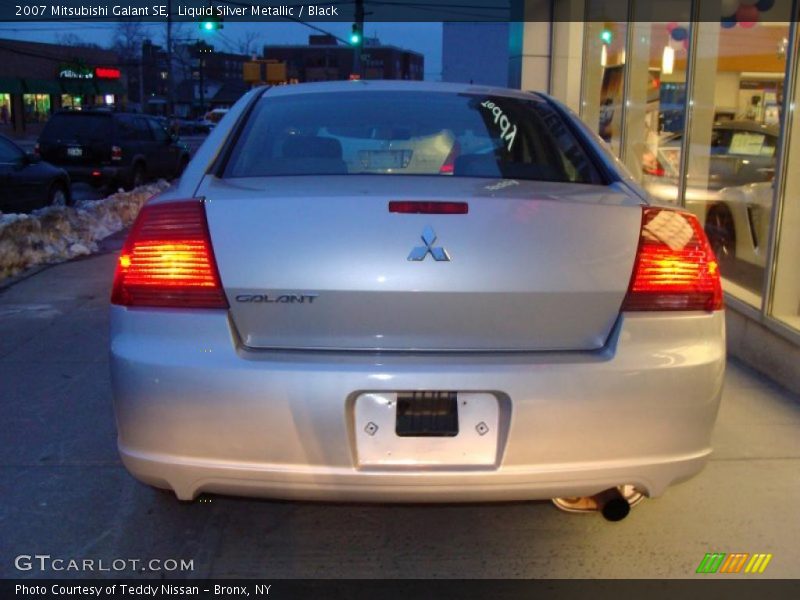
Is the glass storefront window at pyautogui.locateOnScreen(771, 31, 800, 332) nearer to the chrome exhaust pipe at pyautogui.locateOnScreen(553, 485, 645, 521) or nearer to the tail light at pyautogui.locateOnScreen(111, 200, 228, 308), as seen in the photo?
the chrome exhaust pipe at pyautogui.locateOnScreen(553, 485, 645, 521)

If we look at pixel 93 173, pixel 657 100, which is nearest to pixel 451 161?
pixel 657 100

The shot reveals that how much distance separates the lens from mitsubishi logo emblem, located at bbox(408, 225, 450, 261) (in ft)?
8.26

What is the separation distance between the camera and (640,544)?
3.20m

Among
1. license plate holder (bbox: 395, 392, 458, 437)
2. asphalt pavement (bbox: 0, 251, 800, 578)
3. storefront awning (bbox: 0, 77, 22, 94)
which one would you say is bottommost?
asphalt pavement (bbox: 0, 251, 800, 578)

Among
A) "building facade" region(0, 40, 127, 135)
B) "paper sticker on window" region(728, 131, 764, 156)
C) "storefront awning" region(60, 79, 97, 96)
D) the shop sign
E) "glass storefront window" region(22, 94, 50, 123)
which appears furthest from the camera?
"storefront awning" region(60, 79, 97, 96)

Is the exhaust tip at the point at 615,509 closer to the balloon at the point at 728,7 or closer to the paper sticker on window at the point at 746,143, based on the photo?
the paper sticker on window at the point at 746,143

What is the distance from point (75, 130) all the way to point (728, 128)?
42.4ft

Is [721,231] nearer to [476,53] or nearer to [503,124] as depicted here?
[503,124]

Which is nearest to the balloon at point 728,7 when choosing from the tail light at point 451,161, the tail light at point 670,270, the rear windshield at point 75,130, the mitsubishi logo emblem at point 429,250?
the tail light at point 451,161

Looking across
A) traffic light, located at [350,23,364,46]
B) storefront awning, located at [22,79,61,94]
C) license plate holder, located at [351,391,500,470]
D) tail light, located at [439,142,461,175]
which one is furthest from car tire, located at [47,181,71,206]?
storefront awning, located at [22,79,61,94]

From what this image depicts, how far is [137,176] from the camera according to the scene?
1709cm

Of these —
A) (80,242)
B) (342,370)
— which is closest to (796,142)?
(342,370)

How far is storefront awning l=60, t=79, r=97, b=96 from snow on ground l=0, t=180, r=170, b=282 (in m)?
50.6

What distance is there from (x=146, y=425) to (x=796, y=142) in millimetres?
4486
